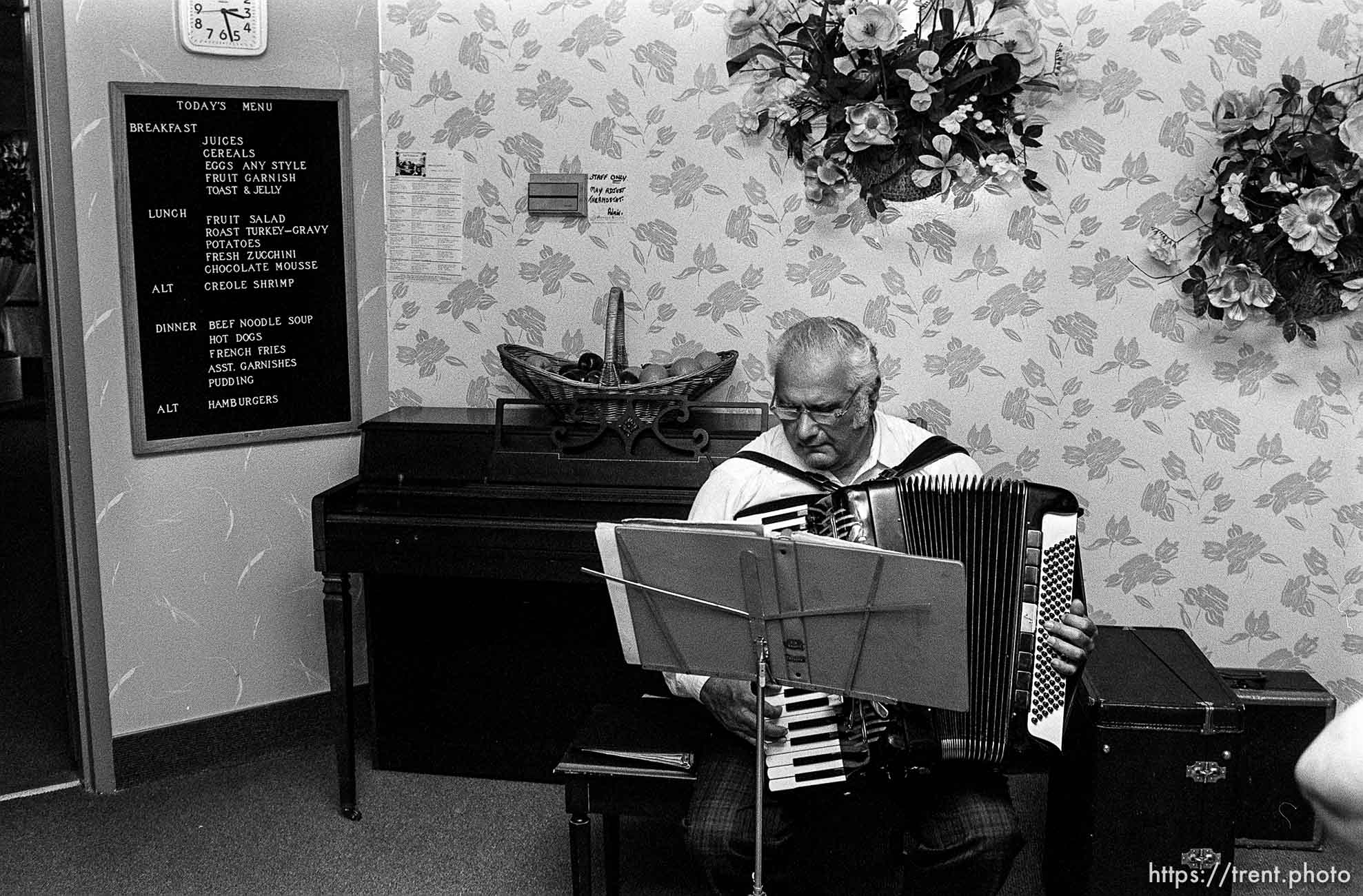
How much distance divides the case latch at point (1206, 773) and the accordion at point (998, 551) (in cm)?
55

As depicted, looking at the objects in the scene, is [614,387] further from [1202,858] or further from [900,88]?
[1202,858]

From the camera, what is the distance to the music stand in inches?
71.4

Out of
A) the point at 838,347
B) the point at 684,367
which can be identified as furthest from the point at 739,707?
the point at 684,367

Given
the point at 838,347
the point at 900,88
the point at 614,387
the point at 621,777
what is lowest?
the point at 621,777

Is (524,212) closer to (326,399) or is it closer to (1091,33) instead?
(326,399)

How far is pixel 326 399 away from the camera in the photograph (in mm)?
3281

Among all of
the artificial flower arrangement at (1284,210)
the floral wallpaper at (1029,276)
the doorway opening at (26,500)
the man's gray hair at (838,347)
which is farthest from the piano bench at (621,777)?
the artificial flower arrangement at (1284,210)

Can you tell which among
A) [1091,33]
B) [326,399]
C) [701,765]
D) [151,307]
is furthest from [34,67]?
[1091,33]

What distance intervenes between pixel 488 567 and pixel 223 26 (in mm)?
1410

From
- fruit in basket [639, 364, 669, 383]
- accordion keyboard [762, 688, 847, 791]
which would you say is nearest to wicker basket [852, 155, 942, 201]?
fruit in basket [639, 364, 669, 383]

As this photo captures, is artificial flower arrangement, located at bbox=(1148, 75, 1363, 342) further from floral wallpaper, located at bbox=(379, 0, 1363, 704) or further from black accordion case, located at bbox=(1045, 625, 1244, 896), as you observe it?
black accordion case, located at bbox=(1045, 625, 1244, 896)

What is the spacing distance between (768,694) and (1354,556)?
177 cm

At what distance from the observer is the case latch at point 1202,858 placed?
95.3 inches

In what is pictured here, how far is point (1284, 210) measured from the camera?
277 cm
